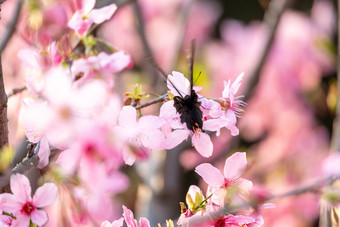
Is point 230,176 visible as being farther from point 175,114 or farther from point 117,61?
Answer: point 117,61

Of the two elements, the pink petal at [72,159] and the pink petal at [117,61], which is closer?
the pink petal at [72,159]

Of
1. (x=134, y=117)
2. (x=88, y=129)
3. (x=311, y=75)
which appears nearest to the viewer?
(x=88, y=129)

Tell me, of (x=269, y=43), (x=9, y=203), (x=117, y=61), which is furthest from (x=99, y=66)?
(x=269, y=43)

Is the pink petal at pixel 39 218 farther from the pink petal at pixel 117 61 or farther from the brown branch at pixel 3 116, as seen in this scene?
the pink petal at pixel 117 61

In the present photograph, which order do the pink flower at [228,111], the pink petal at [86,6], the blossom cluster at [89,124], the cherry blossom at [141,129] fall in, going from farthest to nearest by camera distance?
the pink petal at [86,6]
the pink flower at [228,111]
the cherry blossom at [141,129]
the blossom cluster at [89,124]

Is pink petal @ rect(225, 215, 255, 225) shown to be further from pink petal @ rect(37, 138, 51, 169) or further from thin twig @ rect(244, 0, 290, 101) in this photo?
thin twig @ rect(244, 0, 290, 101)

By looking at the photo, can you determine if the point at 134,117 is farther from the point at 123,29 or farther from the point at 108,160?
the point at 123,29

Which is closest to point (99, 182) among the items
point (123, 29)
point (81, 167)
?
point (81, 167)

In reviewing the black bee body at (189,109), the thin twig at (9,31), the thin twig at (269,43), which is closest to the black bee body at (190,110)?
the black bee body at (189,109)
